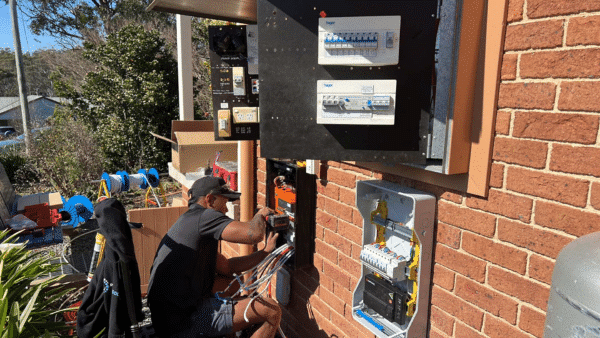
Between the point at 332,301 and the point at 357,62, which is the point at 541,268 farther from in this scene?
the point at 332,301

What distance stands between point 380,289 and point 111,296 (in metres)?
2.00

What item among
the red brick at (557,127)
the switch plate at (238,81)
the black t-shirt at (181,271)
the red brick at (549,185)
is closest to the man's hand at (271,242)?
the black t-shirt at (181,271)

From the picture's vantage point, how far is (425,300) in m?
2.17

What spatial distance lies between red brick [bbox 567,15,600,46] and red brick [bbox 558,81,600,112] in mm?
146

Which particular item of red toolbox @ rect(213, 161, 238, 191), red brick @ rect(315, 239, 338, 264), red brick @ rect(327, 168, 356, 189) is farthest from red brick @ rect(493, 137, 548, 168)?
red toolbox @ rect(213, 161, 238, 191)

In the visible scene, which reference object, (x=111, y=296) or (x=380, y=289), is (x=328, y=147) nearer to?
(x=380, y=289)

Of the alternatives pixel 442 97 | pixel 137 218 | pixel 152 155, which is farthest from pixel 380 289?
pixel 152 155

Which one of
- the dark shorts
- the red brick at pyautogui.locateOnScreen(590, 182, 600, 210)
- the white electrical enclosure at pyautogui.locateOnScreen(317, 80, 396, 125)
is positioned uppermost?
the white electrical enclosure at pyautogui.locateOnScreen(317, 80, 396, 125)

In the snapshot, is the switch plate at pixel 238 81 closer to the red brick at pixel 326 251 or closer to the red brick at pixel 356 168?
the red brick at pixel 356 168

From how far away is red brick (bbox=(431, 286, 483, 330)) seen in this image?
1919 mm

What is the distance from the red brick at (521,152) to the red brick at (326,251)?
1502 mm

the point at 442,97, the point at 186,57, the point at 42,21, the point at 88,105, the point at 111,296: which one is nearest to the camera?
the point at 442,97

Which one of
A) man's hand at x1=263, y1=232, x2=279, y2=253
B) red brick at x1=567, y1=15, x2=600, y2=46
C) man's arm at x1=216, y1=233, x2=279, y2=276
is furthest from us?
man's arm at x1=216, y1=233, x2=279, y2=276

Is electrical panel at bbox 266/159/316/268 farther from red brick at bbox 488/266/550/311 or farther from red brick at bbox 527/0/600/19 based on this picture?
red brick at bbox 527/0/600/19
